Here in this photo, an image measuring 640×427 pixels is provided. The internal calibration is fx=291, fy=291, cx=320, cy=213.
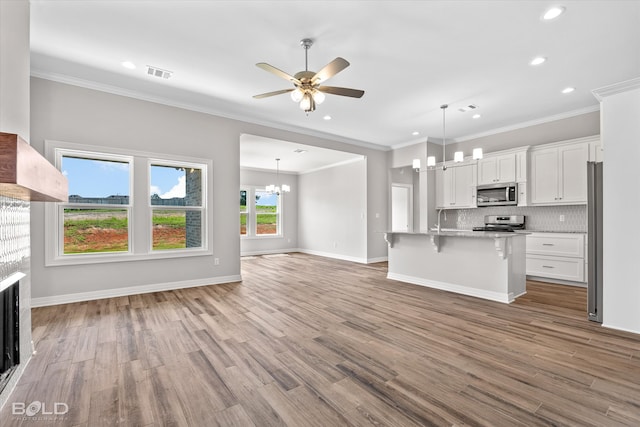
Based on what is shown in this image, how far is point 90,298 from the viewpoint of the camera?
3.99m

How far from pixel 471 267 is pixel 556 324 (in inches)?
49.5

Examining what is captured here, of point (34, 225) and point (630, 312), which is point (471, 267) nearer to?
point (630, 312)

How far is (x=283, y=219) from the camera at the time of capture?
32.3ft

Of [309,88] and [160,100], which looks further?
[160,100]

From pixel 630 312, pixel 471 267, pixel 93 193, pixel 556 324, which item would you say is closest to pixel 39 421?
pixel 93 193

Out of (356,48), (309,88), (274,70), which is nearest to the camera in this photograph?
(274,70)

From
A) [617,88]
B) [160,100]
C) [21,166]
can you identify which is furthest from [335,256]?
[21,166]

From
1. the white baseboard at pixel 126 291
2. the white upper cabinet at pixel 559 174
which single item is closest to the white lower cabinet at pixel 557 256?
the white upper cabinet at pixel 559 174

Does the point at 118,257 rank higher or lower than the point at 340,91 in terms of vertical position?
lower

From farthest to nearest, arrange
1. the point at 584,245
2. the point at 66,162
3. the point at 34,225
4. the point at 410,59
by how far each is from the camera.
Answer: the point at 584,245 → the point at 66,162 → the point at 34,225 → the point at 410,59

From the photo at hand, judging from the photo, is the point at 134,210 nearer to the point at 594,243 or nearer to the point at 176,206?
the point at 176,206

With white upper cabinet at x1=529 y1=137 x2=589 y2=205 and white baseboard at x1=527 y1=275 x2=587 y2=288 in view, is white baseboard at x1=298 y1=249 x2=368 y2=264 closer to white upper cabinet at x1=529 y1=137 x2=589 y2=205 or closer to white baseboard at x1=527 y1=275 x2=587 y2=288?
white baseboard at x1=527 y1=275 x2=587 y2=288

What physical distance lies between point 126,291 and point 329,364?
138 inches

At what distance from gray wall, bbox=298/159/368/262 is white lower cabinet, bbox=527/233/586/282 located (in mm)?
3466
